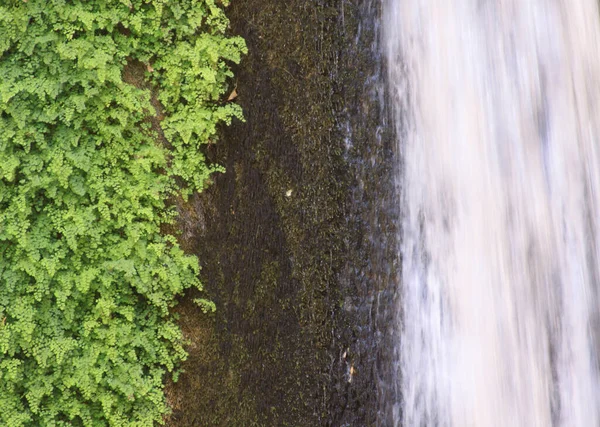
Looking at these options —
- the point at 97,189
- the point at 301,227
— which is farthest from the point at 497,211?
the point at 97,189

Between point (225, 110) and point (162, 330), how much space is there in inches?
51.5

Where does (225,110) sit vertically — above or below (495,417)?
above

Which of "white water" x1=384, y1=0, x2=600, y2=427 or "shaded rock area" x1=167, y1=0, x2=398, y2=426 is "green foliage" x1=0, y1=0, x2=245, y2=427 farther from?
"white water" x1=384, y1=0, x2=600, y2=427

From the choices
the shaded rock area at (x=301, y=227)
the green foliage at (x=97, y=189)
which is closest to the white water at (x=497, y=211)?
the shaded rock area at (x=301, y=227)

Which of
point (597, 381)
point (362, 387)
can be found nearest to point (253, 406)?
point (362, 387)

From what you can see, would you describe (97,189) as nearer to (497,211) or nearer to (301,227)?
(301,227)

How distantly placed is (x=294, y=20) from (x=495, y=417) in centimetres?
252

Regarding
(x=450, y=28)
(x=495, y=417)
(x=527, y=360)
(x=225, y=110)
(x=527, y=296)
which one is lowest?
(x=495, y=417)

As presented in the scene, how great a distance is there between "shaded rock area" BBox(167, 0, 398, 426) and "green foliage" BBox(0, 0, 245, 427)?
18cm

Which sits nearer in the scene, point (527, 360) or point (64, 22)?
point (64, 22)

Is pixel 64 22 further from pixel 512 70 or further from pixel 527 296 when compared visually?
pixel 527 296

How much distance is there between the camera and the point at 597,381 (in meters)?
4.16

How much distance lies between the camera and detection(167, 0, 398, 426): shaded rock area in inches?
153

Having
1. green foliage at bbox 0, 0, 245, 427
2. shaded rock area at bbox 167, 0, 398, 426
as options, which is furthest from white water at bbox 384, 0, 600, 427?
green foliage at bbox 0, 0, 245, 427
